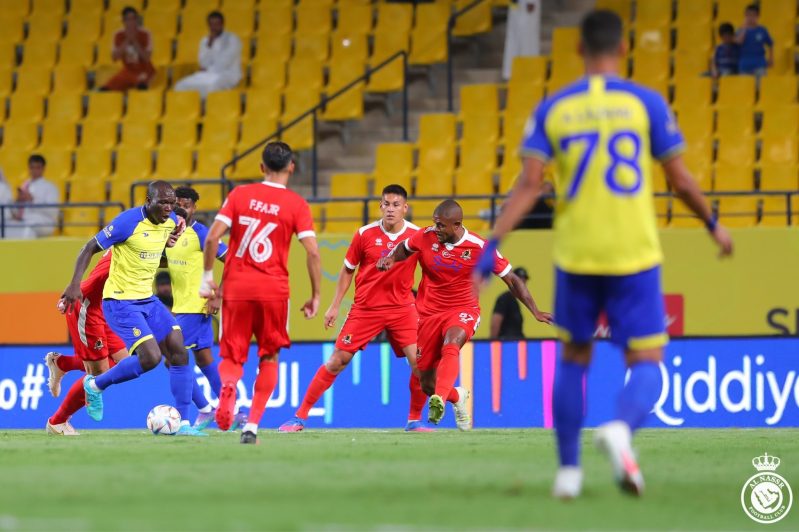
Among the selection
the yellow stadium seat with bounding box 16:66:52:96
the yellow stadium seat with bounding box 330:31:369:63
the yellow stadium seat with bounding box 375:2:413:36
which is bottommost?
the yellow stadium seat with bounding box 16:66:52:96

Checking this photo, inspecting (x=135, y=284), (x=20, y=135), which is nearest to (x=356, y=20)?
(x=20, y=135)

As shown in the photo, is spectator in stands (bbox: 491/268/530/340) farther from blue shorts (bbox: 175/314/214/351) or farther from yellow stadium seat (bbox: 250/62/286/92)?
yellow stadium seat (bbox: 250/62/286/92)

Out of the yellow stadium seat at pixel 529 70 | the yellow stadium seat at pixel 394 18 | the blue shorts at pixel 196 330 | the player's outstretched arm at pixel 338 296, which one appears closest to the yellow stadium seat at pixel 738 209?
the yellow stadium seat at pixel 529 70

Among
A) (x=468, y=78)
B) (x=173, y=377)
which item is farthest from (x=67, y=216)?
(x=173, y=377)

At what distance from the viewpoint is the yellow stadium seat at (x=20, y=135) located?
2386cm

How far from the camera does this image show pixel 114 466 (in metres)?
9.12

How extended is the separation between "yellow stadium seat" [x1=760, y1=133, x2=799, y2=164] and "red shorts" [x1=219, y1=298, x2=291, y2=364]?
35.5ft

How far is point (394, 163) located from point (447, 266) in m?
7.44

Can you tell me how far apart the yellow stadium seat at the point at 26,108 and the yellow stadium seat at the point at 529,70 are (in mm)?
7865

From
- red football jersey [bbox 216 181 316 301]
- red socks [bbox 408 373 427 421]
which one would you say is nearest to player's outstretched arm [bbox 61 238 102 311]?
red football jersey [bbox 216 181 316 301]

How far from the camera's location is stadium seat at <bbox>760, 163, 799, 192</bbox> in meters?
19.9

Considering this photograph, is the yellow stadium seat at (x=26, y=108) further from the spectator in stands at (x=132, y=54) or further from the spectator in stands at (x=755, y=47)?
the spectator in stands at (x=755, y=47)

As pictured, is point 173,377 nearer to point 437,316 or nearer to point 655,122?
point 437,316

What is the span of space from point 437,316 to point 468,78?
32.4 feet
